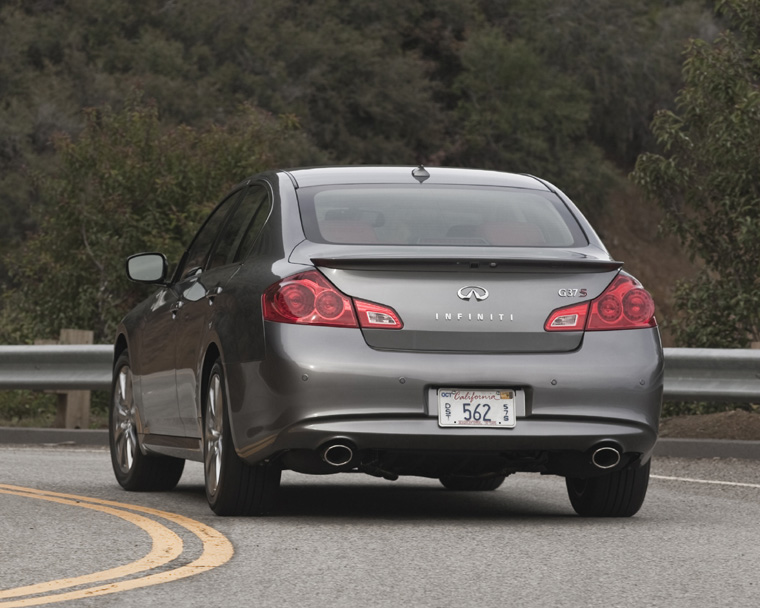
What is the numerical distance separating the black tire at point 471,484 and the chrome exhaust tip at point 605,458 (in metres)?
2.03

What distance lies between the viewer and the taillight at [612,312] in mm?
7523

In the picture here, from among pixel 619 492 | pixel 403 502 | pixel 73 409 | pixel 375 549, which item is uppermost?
pixel 375 549

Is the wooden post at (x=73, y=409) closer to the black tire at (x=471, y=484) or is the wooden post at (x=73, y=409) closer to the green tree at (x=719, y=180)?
the black tire at (x=471, y=484)

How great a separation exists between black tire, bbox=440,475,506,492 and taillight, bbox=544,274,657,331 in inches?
89.3

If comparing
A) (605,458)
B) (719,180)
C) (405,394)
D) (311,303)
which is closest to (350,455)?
(405,394)

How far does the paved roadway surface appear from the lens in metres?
5.65

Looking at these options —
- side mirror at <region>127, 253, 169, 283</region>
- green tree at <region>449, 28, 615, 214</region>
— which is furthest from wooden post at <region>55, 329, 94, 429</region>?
green tree at <region>449, 28, 615, 214</region>

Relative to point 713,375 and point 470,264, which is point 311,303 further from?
point 713,375

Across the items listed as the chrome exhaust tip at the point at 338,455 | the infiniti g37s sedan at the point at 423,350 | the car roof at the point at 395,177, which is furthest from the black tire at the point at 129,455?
the chrome exhaust tip at the point at 338,455

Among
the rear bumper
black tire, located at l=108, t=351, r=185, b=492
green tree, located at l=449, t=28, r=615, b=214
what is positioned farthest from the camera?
green tree, located at l=449, t=28, r=615, b=214

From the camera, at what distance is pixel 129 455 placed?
9.61 metres

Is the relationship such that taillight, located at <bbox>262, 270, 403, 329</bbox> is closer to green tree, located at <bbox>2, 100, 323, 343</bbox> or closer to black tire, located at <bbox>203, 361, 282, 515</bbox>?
black tire, located at <bbox>203, 361, 282, 515</bbox>

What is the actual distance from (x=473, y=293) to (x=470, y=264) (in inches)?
5.0

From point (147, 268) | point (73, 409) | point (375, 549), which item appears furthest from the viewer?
point (73, 409)
